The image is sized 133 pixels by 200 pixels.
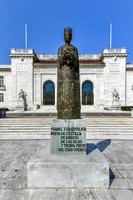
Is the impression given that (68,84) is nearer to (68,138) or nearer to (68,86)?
(68,86)

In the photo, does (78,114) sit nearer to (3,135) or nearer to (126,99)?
(3,135)

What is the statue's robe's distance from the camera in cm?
525

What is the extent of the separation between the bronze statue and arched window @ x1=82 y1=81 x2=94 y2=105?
40153mm

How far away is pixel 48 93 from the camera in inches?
1801

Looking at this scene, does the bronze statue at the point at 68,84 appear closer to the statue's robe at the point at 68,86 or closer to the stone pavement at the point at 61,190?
the statue's robe at the point at 68,86

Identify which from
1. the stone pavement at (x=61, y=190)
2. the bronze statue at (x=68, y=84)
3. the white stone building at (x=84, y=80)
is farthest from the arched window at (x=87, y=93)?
the bronze statue at (x=68, y=84)

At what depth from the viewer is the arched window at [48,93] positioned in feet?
149

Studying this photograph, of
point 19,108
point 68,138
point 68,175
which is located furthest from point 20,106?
point 68,175

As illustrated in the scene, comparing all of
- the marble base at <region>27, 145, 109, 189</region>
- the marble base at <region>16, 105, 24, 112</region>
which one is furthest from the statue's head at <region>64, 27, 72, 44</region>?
the marble base at <region>16, 105, 24, 112</region>

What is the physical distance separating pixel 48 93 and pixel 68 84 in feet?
134

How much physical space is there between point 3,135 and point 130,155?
795cm

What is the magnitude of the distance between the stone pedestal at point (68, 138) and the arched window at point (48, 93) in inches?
1587

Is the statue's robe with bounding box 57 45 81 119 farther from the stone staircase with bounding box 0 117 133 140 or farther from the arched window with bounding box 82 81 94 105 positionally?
the arched window with bounding box 82 81 94 105

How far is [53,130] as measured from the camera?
508 centimetres
